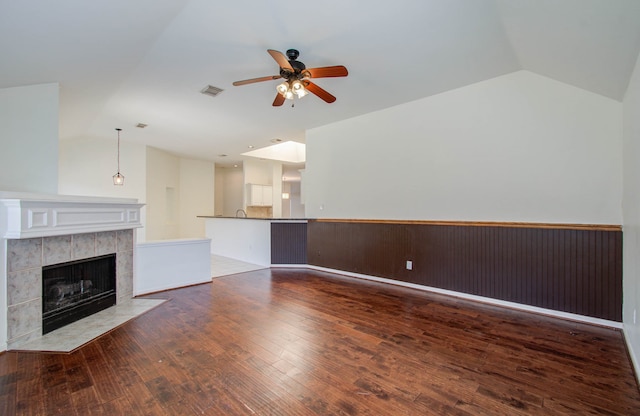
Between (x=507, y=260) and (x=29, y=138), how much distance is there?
553cm

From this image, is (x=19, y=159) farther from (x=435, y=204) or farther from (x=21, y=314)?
(x=435, y=204)

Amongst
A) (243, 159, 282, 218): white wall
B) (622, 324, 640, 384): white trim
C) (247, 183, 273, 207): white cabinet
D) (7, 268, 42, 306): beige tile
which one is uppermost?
(243, 159, 282, 218): white wall

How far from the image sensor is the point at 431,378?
79.7 inches

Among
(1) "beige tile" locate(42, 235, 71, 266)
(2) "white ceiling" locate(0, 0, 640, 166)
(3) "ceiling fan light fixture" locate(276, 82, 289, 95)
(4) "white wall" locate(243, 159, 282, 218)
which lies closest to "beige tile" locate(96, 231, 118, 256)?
(1) "beige tile" locate(42, 235, 71, 266)

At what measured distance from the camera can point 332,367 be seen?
7.08 feet

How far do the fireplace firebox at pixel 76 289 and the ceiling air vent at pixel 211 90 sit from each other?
2454mm

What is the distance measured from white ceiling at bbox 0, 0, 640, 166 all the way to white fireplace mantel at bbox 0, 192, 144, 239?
118cm

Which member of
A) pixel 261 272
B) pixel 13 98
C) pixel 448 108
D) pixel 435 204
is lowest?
pixel 261 272

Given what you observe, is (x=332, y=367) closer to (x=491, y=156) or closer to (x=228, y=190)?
(x=491, y=156)

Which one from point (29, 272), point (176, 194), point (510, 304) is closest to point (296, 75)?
point (29, 272)

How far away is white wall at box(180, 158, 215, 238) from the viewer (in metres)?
8.57

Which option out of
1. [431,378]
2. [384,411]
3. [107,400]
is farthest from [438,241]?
[107,400]

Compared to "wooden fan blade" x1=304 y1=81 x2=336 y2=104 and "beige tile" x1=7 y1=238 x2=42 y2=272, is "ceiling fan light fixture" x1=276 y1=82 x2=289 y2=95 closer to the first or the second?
"wooden fan blade" x1=304 y1=81 x2=336 y2=104

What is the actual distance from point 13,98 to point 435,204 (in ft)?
16.6
